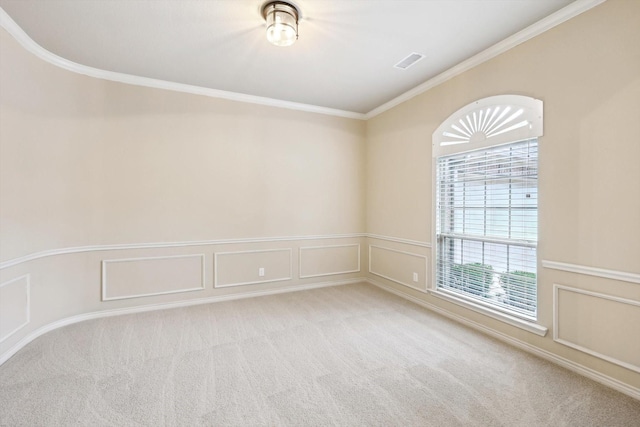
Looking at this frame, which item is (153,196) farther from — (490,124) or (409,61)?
(490,124)

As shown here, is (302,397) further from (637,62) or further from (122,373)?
(637,62)

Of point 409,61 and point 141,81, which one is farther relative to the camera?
point 141,81

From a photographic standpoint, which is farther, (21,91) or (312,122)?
(312,122)

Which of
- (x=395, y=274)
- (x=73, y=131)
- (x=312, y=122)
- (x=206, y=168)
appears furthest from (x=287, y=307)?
(x=73, y=131)

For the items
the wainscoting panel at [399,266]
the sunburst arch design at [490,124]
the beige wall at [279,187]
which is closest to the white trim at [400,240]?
the beige wall at [279,187]

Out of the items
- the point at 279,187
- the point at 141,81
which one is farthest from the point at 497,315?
the point at 141,81

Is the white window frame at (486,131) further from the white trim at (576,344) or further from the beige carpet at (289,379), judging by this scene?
the beige carpet at (289,379)

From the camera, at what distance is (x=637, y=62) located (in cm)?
A: 199

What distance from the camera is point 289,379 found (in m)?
2.20

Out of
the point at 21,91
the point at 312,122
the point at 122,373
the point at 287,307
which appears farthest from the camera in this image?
the point at 312,122

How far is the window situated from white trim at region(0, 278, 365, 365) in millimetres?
1890

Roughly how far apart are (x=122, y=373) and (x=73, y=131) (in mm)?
2608

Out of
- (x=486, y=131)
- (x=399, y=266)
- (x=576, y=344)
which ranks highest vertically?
(x=486, y=131)

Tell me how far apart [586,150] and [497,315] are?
1647 millimetres
